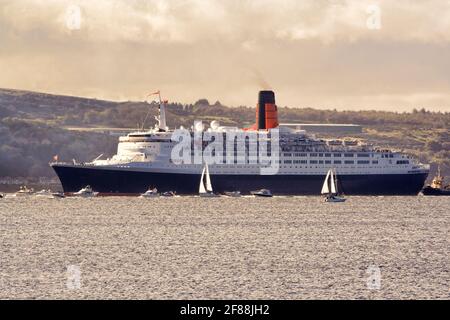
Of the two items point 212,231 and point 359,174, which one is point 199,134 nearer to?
point 359,174

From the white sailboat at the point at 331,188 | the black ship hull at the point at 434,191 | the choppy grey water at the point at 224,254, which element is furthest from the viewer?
the black ship hull at the point at 434,191

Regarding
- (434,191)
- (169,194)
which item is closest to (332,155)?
(434,191)

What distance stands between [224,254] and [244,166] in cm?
9519

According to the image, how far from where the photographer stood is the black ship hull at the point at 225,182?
162m

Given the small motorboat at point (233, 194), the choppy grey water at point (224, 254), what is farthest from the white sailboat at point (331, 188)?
the choppy grey water at point (224, 254)

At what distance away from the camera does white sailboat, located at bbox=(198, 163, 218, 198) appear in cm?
15850

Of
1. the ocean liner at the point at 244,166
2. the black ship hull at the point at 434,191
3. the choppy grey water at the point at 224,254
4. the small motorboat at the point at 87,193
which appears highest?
the ocean liner at the point at 244,166

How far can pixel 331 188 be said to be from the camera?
15762cm

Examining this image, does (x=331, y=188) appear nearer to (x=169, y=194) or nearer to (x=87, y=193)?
(x=169, y=194)

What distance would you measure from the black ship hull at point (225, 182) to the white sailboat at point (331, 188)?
4.73 ft

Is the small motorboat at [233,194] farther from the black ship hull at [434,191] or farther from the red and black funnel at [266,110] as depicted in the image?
the black ship hull at [434,191]

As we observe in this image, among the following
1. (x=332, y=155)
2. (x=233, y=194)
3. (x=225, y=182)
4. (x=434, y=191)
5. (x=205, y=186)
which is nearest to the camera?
(x=233, y=194)
